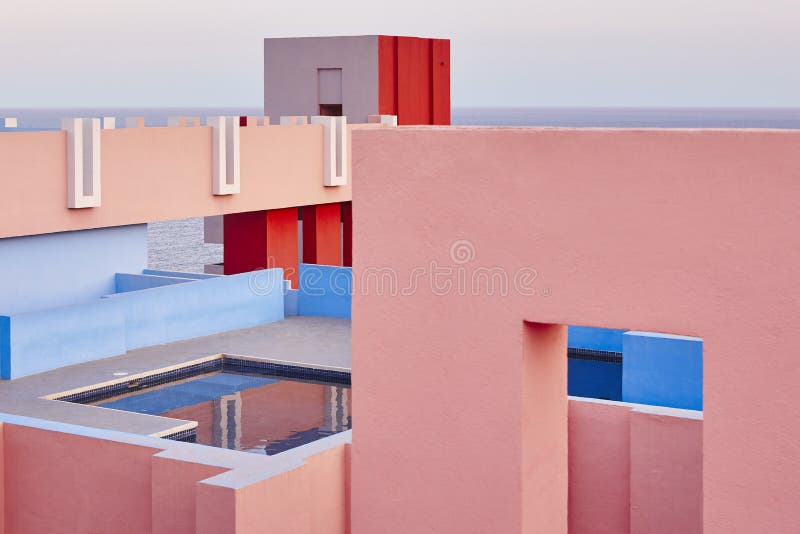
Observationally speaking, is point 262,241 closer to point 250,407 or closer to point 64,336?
point 64,336

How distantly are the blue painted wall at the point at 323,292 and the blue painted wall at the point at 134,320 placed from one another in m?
0.52

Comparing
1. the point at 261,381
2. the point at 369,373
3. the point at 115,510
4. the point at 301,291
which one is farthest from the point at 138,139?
the point at 369,373

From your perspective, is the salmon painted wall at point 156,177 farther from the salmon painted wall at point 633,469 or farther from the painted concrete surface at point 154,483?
the salmon painted wall at point 633,469

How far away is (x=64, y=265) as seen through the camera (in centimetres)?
2219

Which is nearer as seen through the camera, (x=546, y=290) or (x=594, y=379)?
(x=546, y=290)

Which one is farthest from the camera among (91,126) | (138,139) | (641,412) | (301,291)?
(301,291)

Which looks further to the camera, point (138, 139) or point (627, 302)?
point (138, 139)

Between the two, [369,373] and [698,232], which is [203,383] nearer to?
[369,373]

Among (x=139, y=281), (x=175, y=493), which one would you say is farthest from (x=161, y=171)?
(x=175, y=493)

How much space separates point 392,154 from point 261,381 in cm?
1293

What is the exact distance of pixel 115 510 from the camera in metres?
8.87

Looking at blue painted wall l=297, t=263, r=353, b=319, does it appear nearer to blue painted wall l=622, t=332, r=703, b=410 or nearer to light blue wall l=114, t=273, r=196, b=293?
light blue wall l=114, t=273, r=196, b=293

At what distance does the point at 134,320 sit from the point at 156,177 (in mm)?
4010

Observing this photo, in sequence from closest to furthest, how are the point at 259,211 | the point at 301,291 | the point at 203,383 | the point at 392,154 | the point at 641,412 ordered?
the point at 392,154 → the point at 641,412 → the point at 203,383 → the point at 301,291 → the point at 259,211
